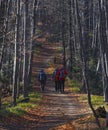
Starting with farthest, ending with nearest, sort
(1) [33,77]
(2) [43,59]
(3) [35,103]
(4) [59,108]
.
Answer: (2) [43,59]
(1) [33,77]
(3) [35,103]
(4) [59,108]

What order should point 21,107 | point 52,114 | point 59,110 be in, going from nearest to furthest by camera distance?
1. point 52,114
2. point 59,110
3. point 21,107

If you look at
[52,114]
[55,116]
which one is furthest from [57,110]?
[55,116]

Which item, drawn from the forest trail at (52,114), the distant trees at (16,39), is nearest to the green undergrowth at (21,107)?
the forest trail at (52,114)

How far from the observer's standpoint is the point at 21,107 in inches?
821

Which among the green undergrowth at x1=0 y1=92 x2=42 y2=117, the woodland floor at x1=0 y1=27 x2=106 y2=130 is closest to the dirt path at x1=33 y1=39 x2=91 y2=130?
the woodland floor at x1=0 y1=27 x2=106 y2=130

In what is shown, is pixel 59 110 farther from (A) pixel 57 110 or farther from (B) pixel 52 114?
(B) pixel 52 114

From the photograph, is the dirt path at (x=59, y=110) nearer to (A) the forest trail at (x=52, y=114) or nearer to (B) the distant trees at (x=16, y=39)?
(A) the forest trail at (x=52, y=114)

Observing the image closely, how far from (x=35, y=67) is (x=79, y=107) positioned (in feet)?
85.4

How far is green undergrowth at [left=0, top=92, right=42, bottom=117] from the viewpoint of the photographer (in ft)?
59.9

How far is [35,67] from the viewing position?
4716cm

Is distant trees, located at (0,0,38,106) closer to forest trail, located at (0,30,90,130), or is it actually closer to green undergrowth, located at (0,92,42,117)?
green undergrowth, located at (0,92,42,117)

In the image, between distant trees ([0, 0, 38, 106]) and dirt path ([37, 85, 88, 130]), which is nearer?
dirt path ([37, 85, 88, 130])

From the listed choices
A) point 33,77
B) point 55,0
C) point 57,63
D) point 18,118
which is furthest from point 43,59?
point 18,118

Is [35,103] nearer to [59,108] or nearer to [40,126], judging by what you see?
[59,108]
